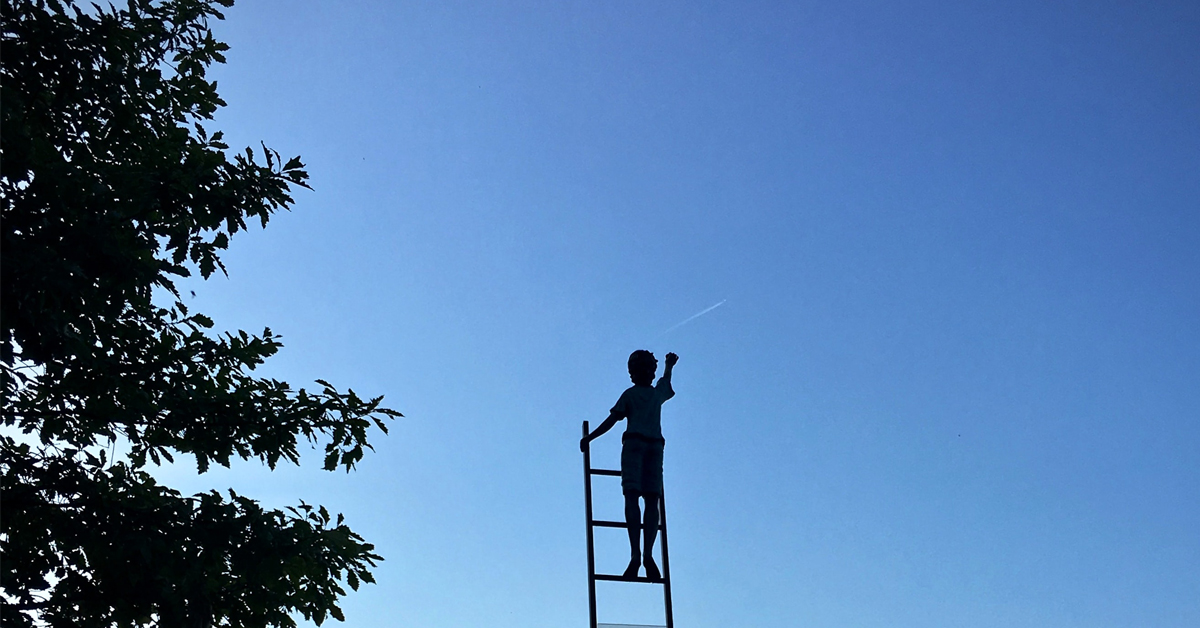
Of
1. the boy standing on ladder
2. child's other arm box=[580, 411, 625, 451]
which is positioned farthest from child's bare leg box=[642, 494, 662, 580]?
child's other arm box=[580, 411, 625, 451]

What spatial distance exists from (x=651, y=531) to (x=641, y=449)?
0.72 m

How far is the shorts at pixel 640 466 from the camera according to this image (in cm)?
991

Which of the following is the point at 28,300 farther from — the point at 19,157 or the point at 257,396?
the point at 257,396

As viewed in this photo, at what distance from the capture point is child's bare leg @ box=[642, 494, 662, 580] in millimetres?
9703

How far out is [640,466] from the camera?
9969 mm

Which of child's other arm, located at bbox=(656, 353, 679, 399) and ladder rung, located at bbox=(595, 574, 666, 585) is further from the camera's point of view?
child's other arm, located at bbox=(656, 353, 679, 399)

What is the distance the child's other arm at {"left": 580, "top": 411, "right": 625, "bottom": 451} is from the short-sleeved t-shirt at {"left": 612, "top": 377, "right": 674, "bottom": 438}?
51 millimetres

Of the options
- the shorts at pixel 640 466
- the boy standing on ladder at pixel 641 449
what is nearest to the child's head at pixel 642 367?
the boy standing on ladder at pixel 641 449

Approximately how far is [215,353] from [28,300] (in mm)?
1785

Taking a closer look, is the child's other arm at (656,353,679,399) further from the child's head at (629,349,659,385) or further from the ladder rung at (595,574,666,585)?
the ladder rung at (595,574,666,585)

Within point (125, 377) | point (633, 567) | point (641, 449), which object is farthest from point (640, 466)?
point (125, 377)

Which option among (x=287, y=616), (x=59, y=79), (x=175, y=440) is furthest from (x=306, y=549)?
(x=59, y=79)

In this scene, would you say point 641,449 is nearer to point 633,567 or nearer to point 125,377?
point 633,567

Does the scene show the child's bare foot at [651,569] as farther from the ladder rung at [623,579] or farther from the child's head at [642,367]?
the child's head at [642,367]
